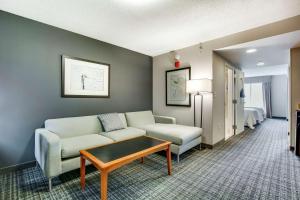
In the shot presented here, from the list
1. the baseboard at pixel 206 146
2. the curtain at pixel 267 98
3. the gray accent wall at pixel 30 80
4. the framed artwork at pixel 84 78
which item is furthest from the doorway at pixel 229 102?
the curtain at pixel 267 98

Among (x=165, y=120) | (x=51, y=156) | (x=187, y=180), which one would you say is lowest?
(x=187, y=180)

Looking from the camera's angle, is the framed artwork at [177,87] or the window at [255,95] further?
the window at [255,95]

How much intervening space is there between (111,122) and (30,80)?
1.46 m

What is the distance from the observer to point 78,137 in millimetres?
2314

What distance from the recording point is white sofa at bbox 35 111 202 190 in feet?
5.65

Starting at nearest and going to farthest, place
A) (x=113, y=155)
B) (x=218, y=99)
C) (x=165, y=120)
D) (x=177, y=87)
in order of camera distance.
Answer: (x=113, y=155) → (x=218, y=99) → (x=165, y=120) → (x=177, y=87)

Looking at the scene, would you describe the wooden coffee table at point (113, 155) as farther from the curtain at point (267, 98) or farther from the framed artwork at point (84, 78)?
the curtain at point (267, 98)

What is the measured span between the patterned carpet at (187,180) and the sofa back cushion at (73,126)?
24.0 inches

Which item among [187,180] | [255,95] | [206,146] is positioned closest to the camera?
[187,180]

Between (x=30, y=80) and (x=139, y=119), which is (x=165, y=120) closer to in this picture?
(x=139, y=119)

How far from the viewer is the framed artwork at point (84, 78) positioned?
262 cm

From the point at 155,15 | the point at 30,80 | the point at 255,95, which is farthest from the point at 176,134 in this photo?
the point at 255,95

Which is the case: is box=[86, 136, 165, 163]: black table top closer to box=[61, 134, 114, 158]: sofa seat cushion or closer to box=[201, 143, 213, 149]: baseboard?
box=[61, 134, 114, 158]: sofa seat cushion

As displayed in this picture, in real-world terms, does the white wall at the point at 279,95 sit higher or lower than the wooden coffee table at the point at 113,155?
higher
